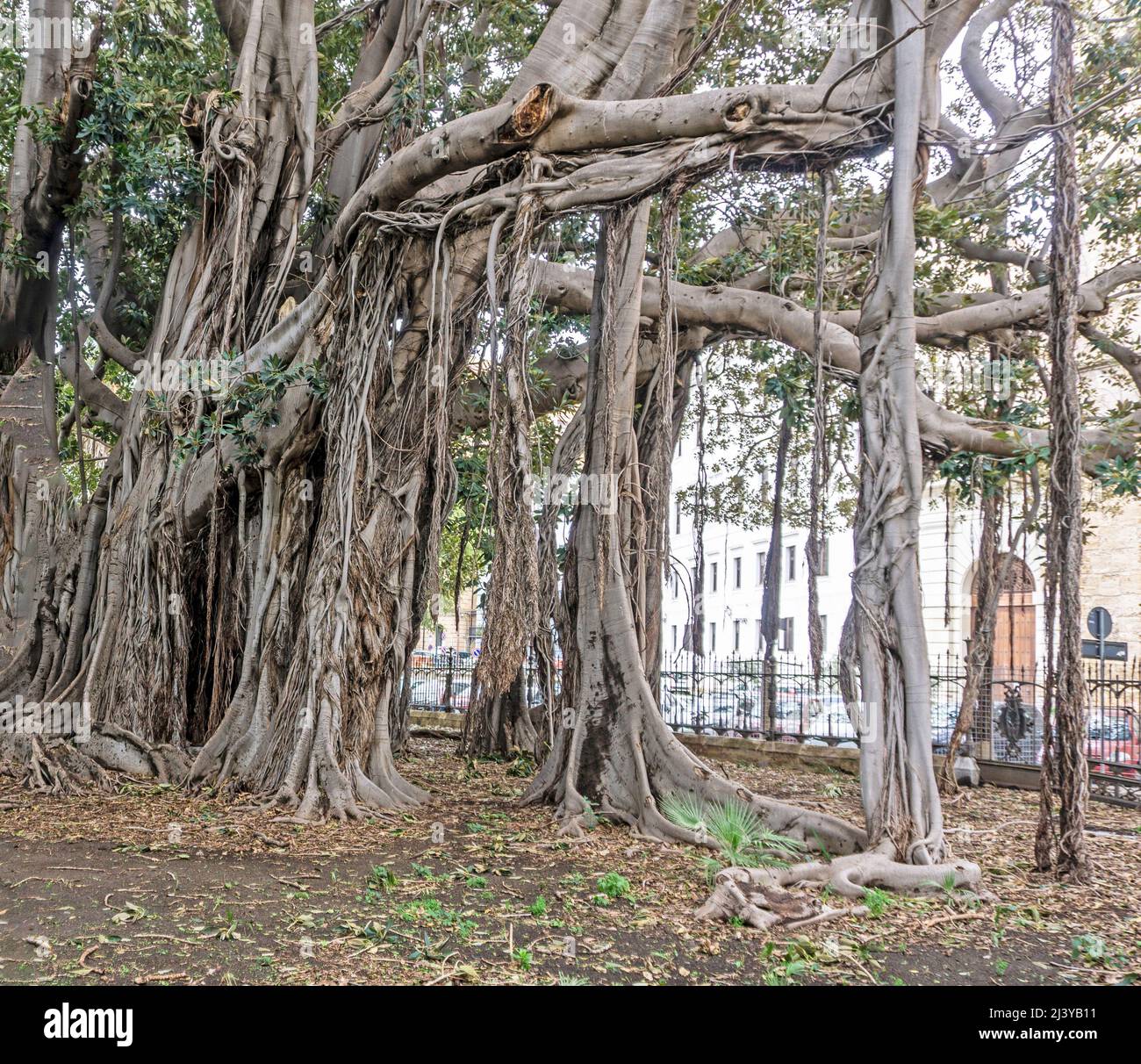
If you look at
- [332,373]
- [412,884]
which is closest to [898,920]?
[412,884]

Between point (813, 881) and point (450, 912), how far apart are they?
170cm

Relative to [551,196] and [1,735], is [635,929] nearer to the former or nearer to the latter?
[551,196]

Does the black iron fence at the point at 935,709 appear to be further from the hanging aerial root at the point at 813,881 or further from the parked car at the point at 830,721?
the hanging aerial root at the point at 813,881

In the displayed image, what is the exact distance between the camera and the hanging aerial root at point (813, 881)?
13.1 feet

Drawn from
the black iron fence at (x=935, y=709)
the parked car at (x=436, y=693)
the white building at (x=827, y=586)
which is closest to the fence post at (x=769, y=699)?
the black iron fence at (x=935, y=709)

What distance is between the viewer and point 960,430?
736 centimetres

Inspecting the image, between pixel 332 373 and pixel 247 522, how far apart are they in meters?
1.57

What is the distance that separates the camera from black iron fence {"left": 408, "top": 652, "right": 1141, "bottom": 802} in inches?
353

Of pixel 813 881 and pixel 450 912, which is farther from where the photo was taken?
pixel 813 881

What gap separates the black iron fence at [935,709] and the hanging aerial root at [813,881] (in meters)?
3.10

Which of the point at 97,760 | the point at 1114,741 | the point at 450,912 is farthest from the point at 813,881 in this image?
the point at 1114,741

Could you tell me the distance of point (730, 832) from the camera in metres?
5.24

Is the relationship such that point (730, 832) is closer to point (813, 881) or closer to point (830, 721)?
point (813, 881)

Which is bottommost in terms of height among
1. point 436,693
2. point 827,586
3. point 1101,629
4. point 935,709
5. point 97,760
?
point 436,693
